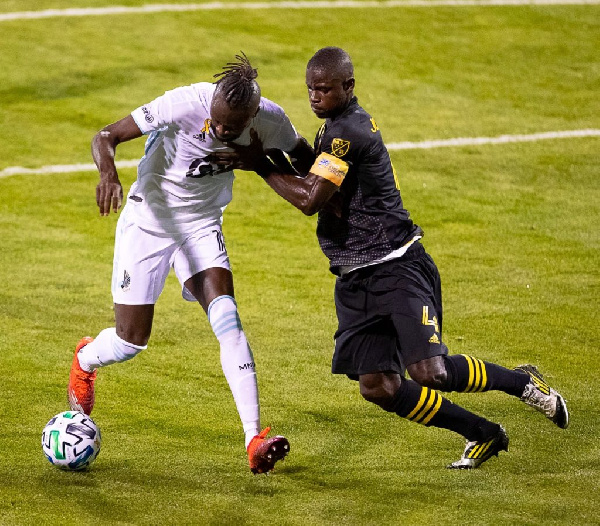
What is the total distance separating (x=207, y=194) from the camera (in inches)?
261

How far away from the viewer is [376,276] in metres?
6.29

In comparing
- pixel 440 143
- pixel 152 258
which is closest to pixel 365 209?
pixel 152 258

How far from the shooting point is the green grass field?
6.04 meters

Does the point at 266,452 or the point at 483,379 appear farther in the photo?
the point at 483,379

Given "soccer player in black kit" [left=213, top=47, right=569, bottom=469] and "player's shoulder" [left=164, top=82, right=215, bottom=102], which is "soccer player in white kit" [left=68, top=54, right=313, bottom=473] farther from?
"soccer player in black kit" [left=213, top=47, right=569, bottom=469]

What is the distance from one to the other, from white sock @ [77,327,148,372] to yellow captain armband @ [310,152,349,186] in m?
1.56

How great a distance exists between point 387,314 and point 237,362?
848 millimetres

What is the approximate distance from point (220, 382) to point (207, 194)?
177cm

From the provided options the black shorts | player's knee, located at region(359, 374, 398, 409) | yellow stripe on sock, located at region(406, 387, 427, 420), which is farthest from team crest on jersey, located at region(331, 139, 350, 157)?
yellow stripe on sock, located at region(406, 387, 427, 420)

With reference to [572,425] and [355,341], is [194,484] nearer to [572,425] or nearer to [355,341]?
[355,341]

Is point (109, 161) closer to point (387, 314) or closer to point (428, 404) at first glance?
point (387, 314)

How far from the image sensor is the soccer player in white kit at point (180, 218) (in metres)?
6.20

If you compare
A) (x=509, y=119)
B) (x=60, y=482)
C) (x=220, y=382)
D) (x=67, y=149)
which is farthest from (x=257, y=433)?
(x=509, y=119)

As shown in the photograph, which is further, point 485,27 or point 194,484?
point 485,27
